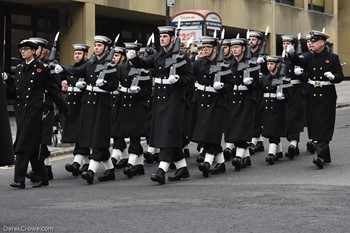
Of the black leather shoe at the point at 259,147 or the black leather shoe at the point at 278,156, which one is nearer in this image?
the black leather shoe at the point at 278,156

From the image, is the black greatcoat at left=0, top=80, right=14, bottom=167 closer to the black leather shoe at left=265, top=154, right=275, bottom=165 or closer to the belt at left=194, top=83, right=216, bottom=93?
the belt at left=194, top=83, right=216, bottom=93

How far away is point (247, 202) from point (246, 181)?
8.50ft

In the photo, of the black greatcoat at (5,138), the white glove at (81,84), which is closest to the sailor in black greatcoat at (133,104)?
the white glove at (81,84)

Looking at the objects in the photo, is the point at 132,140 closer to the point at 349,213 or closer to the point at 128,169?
the point at 128,169

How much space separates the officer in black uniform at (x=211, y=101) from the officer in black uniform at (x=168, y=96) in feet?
2.58

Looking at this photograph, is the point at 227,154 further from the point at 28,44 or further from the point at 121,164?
the point at 28,44

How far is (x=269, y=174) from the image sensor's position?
14.1 meters

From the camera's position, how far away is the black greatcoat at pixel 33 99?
13.0m

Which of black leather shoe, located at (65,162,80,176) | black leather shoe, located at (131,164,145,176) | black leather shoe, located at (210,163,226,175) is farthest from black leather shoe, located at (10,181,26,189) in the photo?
black leather shoe, located at (210,163,226,175)

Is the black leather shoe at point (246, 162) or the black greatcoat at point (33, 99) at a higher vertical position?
the black greatcoat at point (33, 99)

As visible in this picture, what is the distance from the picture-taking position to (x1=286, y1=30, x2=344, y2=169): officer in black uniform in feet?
47.5

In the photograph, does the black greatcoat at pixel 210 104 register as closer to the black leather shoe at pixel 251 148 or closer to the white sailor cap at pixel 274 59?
the white sailor cap at pixel 274 59

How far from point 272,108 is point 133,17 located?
18841 millimetres

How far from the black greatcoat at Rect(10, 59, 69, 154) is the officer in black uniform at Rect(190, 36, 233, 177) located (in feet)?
7.23
